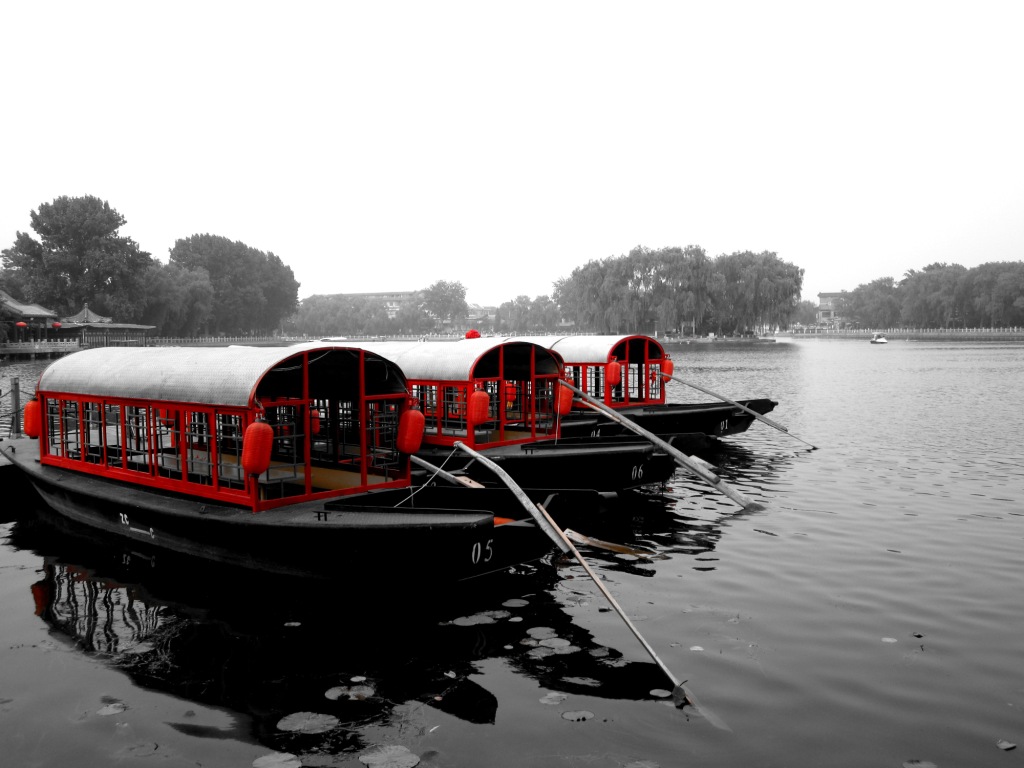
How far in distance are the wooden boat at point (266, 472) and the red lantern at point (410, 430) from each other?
19 millimetres

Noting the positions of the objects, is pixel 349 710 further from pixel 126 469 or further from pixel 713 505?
pixel 713 505

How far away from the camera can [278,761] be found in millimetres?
5887

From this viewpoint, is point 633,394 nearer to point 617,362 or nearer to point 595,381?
point 595,381

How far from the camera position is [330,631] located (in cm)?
822

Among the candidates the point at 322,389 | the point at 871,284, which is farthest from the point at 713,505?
the point at 871,284

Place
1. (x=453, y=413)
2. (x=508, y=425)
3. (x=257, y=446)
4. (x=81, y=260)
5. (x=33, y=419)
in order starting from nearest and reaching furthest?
1. (x=257, y=446)
2. (x=33, y=419)
3. (x=453, y=413)
4. (x=508, y=425)
5. (x=81, y=260)

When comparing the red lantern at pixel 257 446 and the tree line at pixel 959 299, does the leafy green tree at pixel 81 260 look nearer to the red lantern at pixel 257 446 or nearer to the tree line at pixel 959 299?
the red lantern at pixel 257 446

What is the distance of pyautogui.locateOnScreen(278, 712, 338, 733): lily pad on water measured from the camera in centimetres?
629

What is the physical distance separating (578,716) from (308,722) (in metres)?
2.12

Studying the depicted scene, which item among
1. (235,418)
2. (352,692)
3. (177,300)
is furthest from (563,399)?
(177,300)

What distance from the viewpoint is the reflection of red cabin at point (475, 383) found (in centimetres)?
1460

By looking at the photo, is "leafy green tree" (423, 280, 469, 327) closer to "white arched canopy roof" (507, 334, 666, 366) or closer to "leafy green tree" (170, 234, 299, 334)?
"leafy green tree" (170, 234, 299, 334)

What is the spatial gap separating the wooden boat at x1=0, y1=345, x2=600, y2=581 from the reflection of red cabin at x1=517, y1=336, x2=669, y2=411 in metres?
9.08

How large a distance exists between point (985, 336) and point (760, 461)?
9101 cm
